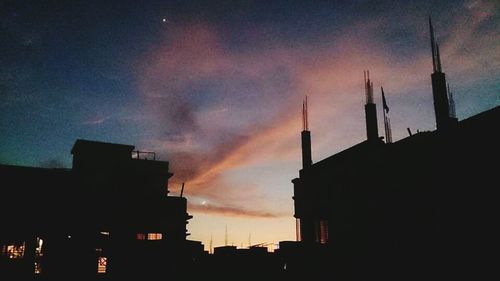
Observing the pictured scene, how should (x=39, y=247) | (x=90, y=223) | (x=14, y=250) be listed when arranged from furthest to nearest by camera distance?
(x=90, y=223) → (x=39, y=247) → (x=14, y=250)

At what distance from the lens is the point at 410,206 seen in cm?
2023

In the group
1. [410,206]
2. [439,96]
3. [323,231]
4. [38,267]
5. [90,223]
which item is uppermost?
[439,96]

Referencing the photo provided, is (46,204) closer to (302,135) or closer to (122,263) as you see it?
(122,263)

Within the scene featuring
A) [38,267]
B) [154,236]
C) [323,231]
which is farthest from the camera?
[154,236]

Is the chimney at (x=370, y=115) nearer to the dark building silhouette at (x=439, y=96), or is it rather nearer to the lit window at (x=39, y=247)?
the dark building silhouette at (x=439, y=96)

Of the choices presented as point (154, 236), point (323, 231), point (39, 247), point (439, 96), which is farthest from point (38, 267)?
point (439, 96)

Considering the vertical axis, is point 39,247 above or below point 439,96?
below

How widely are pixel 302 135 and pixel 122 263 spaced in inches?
784

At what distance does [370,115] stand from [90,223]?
944 inches

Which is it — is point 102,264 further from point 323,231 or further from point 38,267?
point 323,231

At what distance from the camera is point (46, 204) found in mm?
25688

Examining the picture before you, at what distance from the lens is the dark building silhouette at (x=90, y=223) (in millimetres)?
24141

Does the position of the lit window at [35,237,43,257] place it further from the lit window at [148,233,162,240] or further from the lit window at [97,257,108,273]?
the lit window at [148,233,162,240]

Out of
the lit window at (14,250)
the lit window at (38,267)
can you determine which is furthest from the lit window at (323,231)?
the lit window at (14,250)
